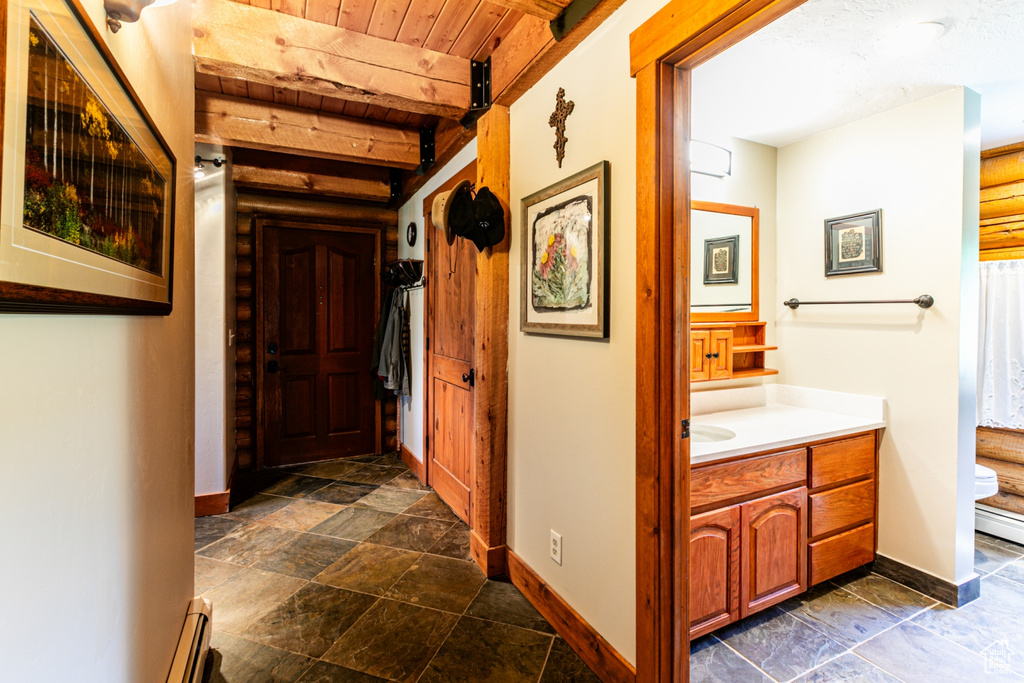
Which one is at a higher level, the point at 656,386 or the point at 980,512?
the point at 656,386

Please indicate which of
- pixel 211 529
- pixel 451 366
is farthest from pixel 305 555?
pixel 451 366

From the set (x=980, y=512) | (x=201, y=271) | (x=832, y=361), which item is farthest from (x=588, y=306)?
(x=980, y=512)

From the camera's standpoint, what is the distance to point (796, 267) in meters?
2.79

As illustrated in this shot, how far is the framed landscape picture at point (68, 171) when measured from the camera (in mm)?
572

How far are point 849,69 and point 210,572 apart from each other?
3676 millimetres

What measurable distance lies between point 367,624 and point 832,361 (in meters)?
2.65

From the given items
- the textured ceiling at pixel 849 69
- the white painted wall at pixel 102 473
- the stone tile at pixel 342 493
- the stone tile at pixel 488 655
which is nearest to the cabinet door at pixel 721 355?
the textured ceiling at pixel 849 69

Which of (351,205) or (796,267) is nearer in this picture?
(796,267)

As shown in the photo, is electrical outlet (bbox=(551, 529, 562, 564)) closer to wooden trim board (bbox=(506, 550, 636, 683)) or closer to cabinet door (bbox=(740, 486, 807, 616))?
wooden trim board (bbox=(506, 550, 636, 683))

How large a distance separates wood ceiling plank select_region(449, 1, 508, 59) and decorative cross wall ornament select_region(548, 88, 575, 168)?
1.33 ft

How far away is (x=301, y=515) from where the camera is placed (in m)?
3.03

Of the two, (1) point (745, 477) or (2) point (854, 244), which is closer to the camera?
(1) point (745, 477)

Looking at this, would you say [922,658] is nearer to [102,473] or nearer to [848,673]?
[848,673]

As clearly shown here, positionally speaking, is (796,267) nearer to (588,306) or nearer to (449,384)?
(588,306)
